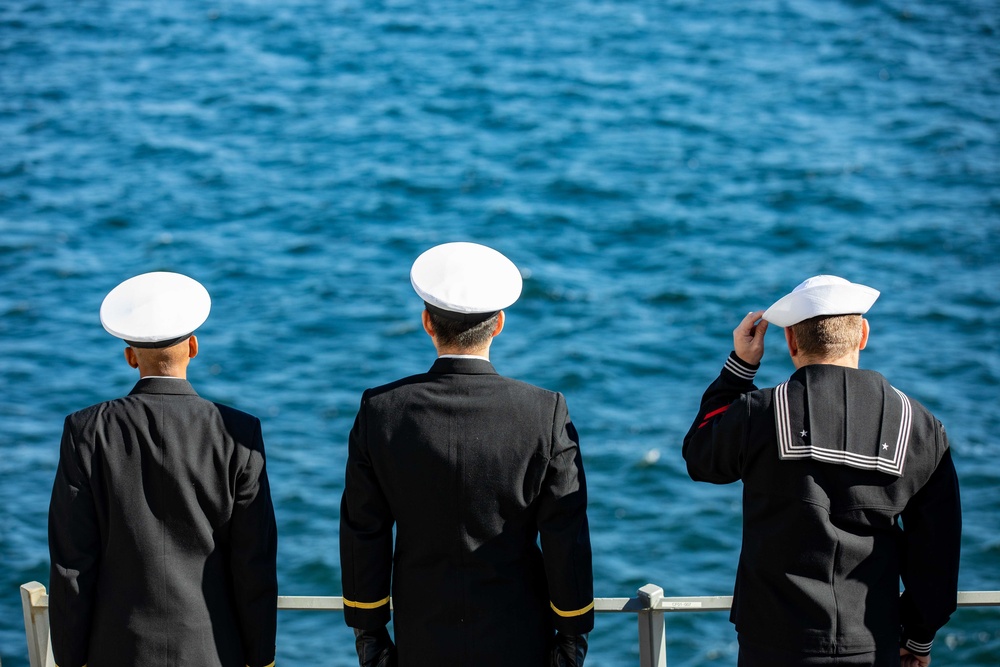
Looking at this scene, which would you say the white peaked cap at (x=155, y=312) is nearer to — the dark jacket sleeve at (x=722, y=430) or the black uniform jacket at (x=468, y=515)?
the black uniform jacket at (x=468, y=515)

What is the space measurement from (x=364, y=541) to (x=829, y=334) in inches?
57.1

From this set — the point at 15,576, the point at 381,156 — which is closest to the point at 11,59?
the point at 381,156

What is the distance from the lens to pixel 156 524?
3.33 m

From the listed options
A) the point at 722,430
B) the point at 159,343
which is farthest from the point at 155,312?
the point at 722,430

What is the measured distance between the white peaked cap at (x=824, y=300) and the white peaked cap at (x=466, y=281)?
0.76 m

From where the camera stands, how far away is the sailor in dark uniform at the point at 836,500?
3123 mm

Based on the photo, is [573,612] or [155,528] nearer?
[573,612]

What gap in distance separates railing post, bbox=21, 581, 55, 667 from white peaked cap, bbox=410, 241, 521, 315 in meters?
1.79

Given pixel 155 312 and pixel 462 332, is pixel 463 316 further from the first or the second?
pixel 155 312

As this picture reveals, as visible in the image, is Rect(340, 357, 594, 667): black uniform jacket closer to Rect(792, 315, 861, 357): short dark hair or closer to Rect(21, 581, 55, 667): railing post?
Rect(792, 315, 861, 357): short dark hair

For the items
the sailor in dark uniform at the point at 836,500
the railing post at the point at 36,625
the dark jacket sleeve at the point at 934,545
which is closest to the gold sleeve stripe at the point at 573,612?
the sailor in dark uniform at the point at 836,500

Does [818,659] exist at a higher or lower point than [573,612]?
lower

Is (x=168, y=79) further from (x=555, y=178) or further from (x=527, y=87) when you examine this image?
(x=555, y=178)

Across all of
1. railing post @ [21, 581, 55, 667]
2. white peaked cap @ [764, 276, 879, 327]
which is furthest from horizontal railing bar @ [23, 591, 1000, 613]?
white peaked cap @ [764, 276, 879, 327]
